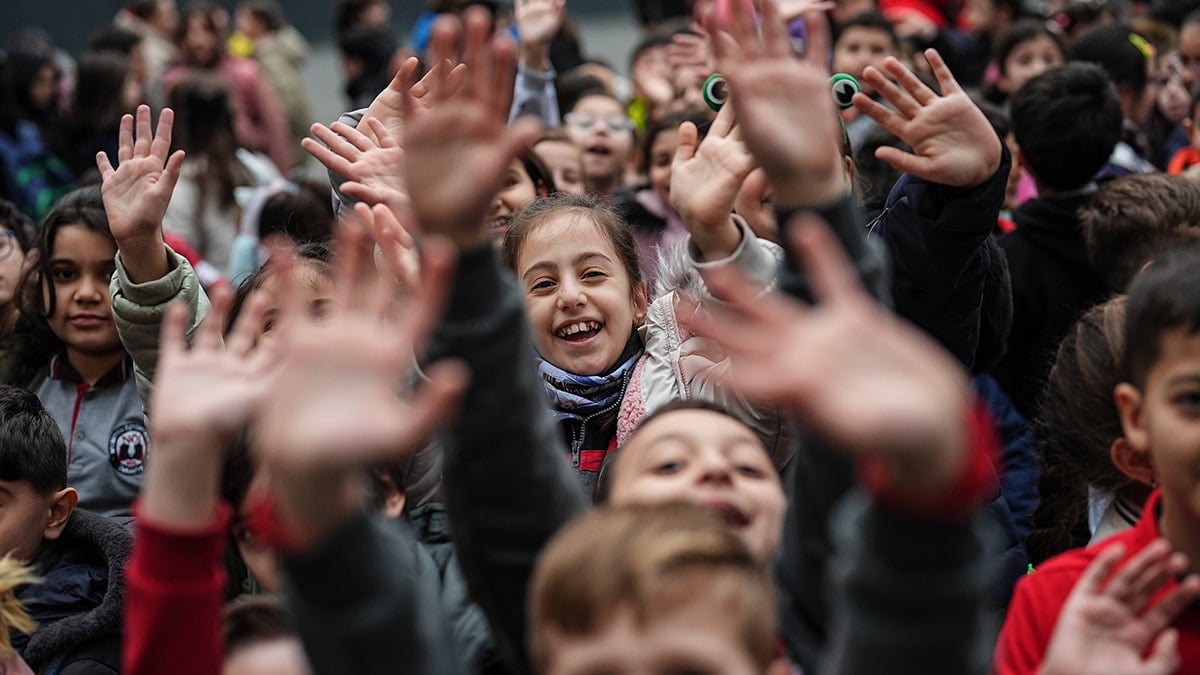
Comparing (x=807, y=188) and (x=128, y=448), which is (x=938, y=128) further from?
(x=128, y=448)

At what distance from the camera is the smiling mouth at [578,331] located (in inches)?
126

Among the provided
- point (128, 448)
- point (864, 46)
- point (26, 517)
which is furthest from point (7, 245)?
point (864, 46)

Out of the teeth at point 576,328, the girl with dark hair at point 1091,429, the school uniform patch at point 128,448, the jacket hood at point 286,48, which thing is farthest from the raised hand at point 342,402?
the jacket hood at point 286,48

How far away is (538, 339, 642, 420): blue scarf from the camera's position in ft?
10.2

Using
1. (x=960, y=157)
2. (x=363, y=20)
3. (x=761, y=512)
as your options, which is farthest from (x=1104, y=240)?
(x=363, y=20)

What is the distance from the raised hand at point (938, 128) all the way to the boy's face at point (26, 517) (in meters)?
1.80

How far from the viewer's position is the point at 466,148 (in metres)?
1.75

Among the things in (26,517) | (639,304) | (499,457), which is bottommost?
(26,517)

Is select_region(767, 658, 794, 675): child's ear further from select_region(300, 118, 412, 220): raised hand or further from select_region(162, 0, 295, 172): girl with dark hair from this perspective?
select_region(162, 0, 295, 172): girl with dark hair

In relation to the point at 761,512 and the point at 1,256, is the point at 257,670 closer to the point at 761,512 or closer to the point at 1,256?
the point at 761,512

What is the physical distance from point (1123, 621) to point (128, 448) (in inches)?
98.1

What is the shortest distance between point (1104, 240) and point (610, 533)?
251cm

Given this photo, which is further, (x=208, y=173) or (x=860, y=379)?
(x=208, y=173)

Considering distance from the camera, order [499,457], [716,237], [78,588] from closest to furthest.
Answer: [499,457]
[716,237]
[78,588]
